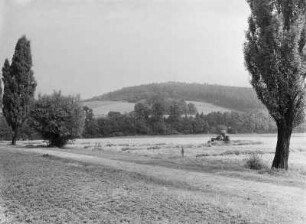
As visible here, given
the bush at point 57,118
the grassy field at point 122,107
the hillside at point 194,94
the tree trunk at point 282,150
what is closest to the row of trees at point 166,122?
the grassy field at point 122,107

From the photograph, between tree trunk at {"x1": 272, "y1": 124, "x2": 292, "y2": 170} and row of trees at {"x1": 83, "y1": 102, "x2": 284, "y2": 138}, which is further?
row of trees at {"x1": 83, "y1": 102, "x2": 284, "y2": 138}

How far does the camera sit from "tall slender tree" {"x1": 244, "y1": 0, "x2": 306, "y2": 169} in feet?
77.0

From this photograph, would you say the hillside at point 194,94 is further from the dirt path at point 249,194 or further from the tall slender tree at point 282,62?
the dirt path at point 249,194

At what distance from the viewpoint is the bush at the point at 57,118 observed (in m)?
49.5

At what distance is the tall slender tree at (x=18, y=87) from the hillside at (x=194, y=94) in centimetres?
6606

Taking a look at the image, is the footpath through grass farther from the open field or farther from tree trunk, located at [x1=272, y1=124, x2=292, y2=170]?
tree trunk, located at [x1=272, y1=124, x2=292, y2=170]

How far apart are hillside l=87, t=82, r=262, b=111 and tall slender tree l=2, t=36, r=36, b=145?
66.1 metres

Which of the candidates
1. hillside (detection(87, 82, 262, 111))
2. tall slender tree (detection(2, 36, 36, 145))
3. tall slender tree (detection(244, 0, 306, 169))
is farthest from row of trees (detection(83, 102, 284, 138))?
tall slender tree (detection(244, 0, 306, 169))

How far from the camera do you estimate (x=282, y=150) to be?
2395 centimetres

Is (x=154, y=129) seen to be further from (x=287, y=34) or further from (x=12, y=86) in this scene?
(x=287, y=34)

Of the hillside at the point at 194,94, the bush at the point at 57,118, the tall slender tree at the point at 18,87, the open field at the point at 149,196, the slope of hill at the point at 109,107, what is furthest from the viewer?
the hillside at the point at 194,94

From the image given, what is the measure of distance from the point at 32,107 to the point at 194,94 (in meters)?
94.0

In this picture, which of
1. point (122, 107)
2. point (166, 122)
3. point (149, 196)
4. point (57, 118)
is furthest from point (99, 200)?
point (122, 107)

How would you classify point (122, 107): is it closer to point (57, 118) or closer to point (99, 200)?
point (57, 118)
